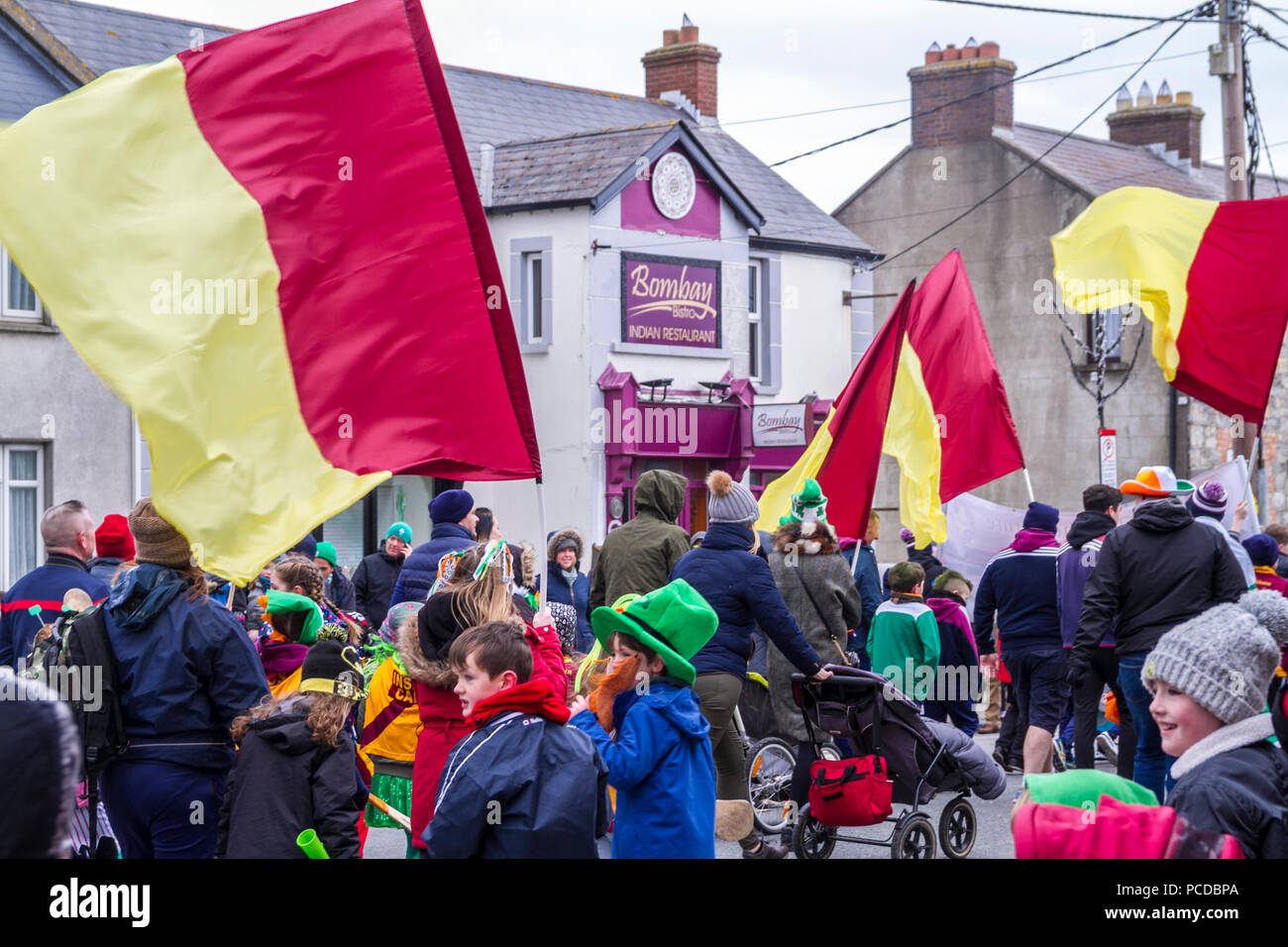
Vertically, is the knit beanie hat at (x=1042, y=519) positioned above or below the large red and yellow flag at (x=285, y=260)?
below

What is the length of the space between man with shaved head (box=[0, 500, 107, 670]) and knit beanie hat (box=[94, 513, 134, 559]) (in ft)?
3.55

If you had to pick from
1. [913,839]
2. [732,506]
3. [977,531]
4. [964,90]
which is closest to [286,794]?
[732,506]

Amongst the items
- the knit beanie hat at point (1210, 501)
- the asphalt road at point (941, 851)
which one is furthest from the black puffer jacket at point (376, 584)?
the knit beanie hat at point (1210, 501)

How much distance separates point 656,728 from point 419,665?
2.90 ft

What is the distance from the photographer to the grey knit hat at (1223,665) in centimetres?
365

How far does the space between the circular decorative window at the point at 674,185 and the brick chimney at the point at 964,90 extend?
8.06m

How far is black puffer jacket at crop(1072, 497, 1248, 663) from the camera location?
7914 millimetres

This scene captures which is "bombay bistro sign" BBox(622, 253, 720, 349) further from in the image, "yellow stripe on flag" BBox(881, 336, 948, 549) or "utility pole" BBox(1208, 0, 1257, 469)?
"yellow stripe on flag" BBox(881, 336, 948, 549)

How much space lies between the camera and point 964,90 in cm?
3084

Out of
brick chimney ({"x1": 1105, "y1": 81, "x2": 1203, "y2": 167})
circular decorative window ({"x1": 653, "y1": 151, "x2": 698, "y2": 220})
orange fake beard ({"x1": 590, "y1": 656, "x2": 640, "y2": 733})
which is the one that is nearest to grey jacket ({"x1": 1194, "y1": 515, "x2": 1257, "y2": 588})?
orange fake beard ({"x1": 590, "y1": 656, "x2": 640, "y2": 733})

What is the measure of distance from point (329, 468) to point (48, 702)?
9.72 ft

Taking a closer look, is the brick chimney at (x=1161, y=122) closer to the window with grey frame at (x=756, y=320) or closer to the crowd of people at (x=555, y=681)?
the window with grey frame at (x=756, y=320)

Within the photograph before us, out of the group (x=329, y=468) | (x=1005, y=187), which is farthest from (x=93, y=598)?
(x=1005, y=187)
